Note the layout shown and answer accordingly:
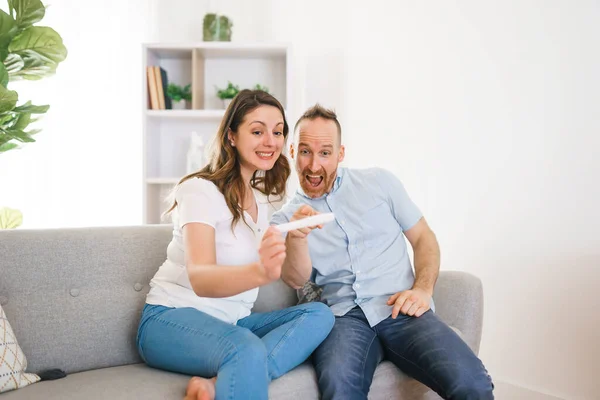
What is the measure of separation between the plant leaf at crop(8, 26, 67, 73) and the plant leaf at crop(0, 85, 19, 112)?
0.90 ft

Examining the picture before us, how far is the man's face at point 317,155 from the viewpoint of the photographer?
1.94 meters

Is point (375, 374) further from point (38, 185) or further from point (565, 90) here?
point (38, 185)

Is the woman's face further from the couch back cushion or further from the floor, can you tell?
the floor

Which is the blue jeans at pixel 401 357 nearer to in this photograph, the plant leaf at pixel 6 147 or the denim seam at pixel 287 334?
the denim seam at pixel 287 334

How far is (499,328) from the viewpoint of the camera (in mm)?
2809

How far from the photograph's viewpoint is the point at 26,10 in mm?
2432

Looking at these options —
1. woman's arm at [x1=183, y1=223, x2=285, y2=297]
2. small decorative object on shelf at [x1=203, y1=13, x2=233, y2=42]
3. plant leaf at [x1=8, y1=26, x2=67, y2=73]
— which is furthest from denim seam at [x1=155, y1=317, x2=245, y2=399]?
small decorative object on shelf at [x1=203, y1=13, x2=233, y2=42]

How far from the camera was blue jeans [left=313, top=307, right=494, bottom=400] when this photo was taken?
1546 millimetres

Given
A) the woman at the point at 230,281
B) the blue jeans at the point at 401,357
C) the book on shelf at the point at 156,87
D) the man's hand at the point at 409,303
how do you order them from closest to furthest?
the woman at the point at 230,281
the blue jeans at the point at 401,357
the man's hand at the point at 409,303
the book on shelf at the point at 156,87

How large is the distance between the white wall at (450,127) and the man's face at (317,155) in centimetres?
111

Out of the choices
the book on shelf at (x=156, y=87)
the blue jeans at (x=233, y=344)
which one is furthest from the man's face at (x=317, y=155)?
the book on shelf at (x=156, y=87)

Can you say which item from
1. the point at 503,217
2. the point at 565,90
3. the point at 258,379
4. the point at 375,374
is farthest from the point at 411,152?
the point at 258,379

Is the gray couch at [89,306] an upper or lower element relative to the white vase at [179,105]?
lower

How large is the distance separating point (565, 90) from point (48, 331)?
2.08m
